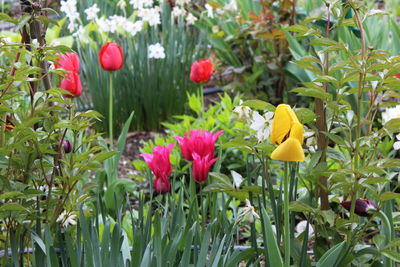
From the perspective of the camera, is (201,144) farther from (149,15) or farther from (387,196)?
(149,15)

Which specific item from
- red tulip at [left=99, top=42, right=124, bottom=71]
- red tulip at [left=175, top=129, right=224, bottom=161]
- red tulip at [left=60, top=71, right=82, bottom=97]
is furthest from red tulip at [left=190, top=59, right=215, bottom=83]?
red tulip at [left=175, top=129, right=224, bottom=161]

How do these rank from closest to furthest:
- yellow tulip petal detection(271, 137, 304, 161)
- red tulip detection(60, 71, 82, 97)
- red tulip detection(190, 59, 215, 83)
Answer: yellow tulip petal detection(271, 137, 304, 161)
red tulip detection(60, 71, 82, 97)
red tulip detection(190, 59, 215, 83)

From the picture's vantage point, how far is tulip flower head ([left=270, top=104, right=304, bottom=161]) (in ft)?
3.29

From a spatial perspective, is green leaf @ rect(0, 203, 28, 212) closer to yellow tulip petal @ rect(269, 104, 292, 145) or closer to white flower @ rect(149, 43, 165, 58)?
yellow tulip petal @ rect(269, 104, 292, 145)

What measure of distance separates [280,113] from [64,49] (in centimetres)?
54

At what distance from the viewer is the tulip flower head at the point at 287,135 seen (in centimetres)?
100

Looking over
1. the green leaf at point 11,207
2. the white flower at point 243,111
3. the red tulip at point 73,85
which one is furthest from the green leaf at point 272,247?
the red tulip at point 73,85

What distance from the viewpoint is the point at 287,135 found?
3.51 ft

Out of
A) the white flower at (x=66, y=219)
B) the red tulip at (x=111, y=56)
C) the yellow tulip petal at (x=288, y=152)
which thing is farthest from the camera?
the red tulip at (x=111, y=56)

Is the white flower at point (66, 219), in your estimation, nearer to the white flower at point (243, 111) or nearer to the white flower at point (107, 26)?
the white flower at point (243, 111)

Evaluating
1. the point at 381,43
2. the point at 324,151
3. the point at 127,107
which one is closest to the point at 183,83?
the point at 127,107

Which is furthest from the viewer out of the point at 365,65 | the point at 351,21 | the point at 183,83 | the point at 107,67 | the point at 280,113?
the point at 183,83

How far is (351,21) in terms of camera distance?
1430mm

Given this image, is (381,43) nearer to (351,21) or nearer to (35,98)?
(351,21)
